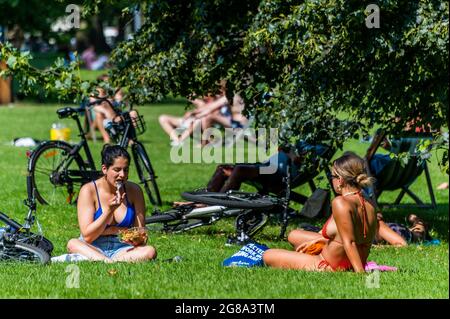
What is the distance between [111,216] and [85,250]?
1.10 feet

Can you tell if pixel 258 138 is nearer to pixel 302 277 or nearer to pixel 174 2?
pixel 174 2

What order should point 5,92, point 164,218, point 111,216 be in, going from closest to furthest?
1. point 111,216
2. point 164,218
3. point 5,92

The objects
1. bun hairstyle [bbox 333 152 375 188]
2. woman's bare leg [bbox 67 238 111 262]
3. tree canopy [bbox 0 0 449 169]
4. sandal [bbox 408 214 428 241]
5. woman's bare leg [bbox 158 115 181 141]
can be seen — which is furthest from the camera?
woman's bare leg [bbox 158 115 181 141]

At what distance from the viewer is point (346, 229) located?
8.11 meters

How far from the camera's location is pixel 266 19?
34.8 feet

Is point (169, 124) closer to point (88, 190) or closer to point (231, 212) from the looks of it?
point (231, 212)

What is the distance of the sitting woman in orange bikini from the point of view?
814 centimetres

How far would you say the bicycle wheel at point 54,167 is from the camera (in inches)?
495

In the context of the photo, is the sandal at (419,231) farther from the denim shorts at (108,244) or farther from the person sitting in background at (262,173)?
the denim shorts at (108,244)

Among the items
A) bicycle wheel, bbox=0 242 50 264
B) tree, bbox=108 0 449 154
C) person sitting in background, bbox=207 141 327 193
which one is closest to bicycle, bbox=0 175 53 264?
bicycle wheel, bbox=0 242 50 264

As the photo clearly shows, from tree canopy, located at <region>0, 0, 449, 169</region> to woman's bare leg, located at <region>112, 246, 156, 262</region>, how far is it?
237 centimetres

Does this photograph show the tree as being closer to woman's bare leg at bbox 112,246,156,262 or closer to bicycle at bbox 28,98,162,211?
bicycle at bbox 28,98,162,211

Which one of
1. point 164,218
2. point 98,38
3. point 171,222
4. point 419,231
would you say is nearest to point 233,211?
point 164,218
